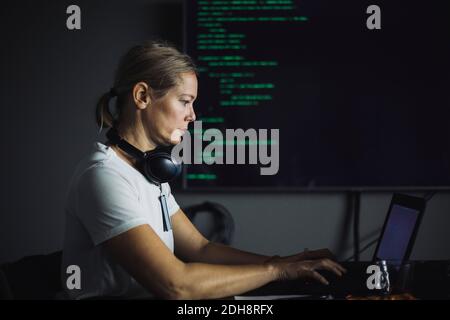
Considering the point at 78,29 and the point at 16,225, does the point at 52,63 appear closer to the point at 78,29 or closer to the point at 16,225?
the point at 78,29

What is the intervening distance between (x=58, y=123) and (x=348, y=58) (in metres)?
1.26

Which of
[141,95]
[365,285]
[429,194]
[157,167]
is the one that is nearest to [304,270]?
[365,285]

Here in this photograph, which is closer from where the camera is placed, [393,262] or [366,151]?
[393,262]

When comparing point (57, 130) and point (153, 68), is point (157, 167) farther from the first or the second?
point (57, 130)

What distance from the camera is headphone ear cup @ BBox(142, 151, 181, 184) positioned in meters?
1.28

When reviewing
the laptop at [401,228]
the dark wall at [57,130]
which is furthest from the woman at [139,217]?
the dark wall at [57,130]

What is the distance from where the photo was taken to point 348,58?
2246mm

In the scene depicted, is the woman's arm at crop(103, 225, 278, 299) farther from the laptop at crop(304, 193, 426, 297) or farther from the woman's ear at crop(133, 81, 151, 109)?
the woman's ear at crop(133, 81, 151, 109)

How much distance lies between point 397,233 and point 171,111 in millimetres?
718

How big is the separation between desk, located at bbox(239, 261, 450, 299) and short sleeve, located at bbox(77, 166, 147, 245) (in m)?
0.38

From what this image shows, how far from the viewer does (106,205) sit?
3.63ft

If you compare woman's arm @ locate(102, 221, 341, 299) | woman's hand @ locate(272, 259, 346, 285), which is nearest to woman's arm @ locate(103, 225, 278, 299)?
woman's arm @ locate(102, 221, 341, 299)
